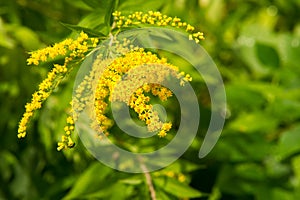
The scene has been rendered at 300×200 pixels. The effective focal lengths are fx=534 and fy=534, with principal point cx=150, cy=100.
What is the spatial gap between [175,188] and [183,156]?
47cm

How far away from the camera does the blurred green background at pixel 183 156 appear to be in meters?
1.25

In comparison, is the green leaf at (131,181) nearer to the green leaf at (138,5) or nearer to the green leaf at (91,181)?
the green leaf at (91,181)

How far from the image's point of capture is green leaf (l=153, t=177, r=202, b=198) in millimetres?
1139

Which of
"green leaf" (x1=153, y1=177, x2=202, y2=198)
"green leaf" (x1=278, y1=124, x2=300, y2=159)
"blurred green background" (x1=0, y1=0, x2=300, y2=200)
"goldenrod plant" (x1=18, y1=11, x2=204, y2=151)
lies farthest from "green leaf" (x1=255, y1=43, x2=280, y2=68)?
"goldenrod plant" (x1=18, y1=11, x2=204, y2=151)

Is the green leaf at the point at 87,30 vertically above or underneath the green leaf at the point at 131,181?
above

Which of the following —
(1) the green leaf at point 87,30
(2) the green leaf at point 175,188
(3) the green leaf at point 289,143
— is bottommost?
(2) the green leaf at point 175,188

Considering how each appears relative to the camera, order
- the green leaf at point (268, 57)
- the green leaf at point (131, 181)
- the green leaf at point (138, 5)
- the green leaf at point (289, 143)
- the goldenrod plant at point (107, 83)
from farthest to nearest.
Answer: the green leaf at point (268, 57)
the green leaf at point (289, 143)
the green leaf at point (131, 181)
the green leaf at point (138, 5)
the goldenrod plant at point (107, 83)

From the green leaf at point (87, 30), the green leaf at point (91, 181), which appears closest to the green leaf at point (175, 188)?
the green leaf at point (91, 181)

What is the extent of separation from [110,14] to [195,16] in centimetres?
95

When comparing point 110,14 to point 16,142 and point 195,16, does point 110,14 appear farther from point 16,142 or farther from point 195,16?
point 195,16

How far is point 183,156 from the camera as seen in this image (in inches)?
64.3

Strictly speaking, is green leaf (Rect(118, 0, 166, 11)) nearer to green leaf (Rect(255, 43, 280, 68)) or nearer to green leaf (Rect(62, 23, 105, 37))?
green leaf (Rect(62, 23, 105, 37))

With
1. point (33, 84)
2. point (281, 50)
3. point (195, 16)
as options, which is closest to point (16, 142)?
point (33, 84)

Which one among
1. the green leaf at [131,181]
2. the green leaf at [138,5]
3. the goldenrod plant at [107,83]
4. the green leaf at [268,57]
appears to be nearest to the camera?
the goldenrod plant at [107,83]
